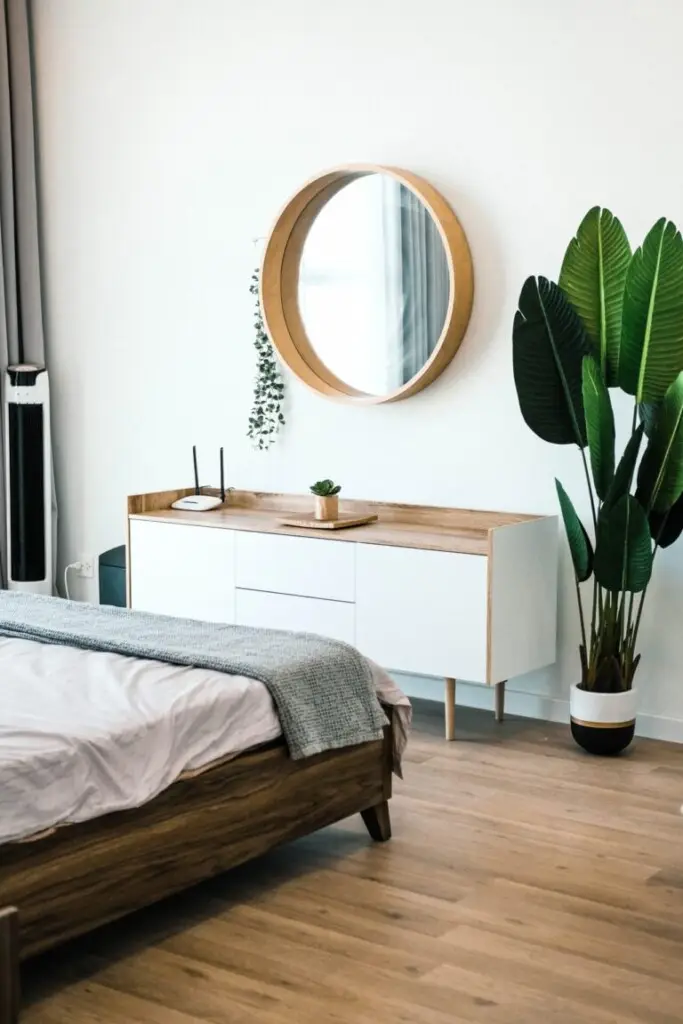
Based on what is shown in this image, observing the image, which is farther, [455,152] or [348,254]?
[348,254]

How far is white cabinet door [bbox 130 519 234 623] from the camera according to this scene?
4.34 meters

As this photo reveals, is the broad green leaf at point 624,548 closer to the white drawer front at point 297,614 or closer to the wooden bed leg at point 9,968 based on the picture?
the white drawer front at point 297,614

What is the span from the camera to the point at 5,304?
5254mm

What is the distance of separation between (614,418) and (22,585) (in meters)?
2.52

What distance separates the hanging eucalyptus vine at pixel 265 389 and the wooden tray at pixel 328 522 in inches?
20.0

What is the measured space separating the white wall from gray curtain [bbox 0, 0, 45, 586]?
0.10m

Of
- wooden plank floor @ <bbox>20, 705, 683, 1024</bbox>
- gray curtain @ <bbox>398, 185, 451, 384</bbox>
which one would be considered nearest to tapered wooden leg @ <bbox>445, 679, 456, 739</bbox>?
wooden plank floor @ <bbox>20, 705, 683, 1024</bbox>

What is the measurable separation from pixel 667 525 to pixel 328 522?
1.08m

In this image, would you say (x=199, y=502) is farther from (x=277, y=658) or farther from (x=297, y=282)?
(x=277, y=658)

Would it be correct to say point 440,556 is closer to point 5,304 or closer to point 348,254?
point 348,254

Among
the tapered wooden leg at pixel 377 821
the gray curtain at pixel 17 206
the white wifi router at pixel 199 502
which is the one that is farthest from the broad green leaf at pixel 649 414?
the gray curtain at pixel 17 206

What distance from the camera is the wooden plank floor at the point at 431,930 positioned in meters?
2.30

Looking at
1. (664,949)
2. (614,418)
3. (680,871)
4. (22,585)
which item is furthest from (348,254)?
(664,949)

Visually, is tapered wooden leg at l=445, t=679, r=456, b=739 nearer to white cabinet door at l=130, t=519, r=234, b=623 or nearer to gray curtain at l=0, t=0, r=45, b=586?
white cabinet door at l=130, t=519, r=234, b=623
